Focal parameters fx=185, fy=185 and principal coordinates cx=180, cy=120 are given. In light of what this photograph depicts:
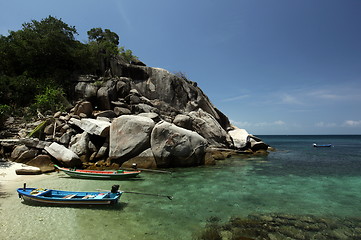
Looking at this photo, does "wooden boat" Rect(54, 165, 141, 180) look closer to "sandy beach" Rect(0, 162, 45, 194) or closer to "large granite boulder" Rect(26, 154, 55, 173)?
"sandy beach" Rect(0, 162, 45, 194)

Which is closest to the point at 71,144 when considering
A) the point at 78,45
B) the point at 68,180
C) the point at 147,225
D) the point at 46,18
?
the point at 68,180

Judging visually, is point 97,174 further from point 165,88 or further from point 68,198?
point 165,88

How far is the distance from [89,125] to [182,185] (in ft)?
37.6

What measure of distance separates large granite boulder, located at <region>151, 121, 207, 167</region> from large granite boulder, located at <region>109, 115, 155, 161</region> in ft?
2.70

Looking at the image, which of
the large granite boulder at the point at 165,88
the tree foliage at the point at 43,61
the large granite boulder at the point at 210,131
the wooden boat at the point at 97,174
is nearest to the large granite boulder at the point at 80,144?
the wooden boat at the point at 97,174

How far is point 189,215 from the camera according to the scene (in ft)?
26.2

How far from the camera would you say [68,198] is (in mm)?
8195

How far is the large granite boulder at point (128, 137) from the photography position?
655 inches

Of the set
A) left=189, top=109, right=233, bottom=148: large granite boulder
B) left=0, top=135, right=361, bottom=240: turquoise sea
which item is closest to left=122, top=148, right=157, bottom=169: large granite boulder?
left=0, top=135, right=361, bottom=240: turquoise sea

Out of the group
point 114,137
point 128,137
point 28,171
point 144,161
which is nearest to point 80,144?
point 114,137

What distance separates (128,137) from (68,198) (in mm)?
8958

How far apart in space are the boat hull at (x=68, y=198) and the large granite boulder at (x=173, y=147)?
8.29 metres

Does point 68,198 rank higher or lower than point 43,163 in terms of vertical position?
lower

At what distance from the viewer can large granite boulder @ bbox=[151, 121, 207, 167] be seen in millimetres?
16906
